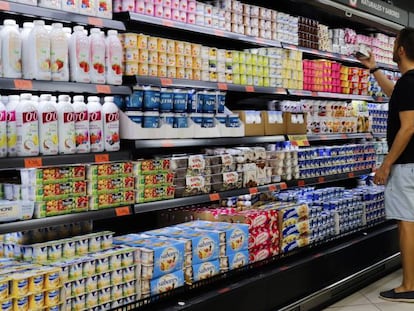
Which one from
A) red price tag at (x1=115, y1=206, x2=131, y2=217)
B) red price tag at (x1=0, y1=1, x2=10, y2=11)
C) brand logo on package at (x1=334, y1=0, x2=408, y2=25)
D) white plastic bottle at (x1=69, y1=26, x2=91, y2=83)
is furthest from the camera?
brand logo on package at (x1=334, y1=0, x2=408, y2=25)

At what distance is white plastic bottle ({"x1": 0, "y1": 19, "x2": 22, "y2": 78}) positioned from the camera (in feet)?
8.97

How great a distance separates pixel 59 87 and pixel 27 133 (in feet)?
0.94

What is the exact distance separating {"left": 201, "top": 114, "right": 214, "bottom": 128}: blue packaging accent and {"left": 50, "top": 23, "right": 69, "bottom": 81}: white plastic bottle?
1.09 meters

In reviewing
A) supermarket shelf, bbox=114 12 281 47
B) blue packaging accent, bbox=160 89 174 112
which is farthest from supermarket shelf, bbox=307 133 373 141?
blue packaging accent, bbox=160 89 174 112

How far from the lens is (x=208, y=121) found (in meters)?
3.84

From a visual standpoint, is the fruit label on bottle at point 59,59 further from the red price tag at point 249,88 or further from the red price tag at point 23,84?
the red price tag at point 249,88

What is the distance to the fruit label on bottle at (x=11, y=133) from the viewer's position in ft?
9.07

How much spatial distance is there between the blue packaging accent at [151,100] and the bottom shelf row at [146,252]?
738 millimetres

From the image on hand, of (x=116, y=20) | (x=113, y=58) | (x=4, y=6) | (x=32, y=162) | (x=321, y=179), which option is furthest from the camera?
(x=321, y=179)

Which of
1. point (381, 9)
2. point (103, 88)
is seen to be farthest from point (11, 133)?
point (381, 9)

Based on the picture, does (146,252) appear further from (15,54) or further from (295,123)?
(295,123)

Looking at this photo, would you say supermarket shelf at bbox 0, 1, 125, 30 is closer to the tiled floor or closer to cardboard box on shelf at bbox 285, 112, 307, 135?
cardboard box on shelf at bbox 285, 112, 307, 135

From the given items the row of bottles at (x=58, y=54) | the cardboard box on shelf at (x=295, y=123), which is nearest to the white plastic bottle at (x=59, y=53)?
the row of bottles at (x=58, y=54)

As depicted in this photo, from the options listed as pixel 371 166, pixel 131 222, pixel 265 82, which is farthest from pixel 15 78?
pixel 371 166
